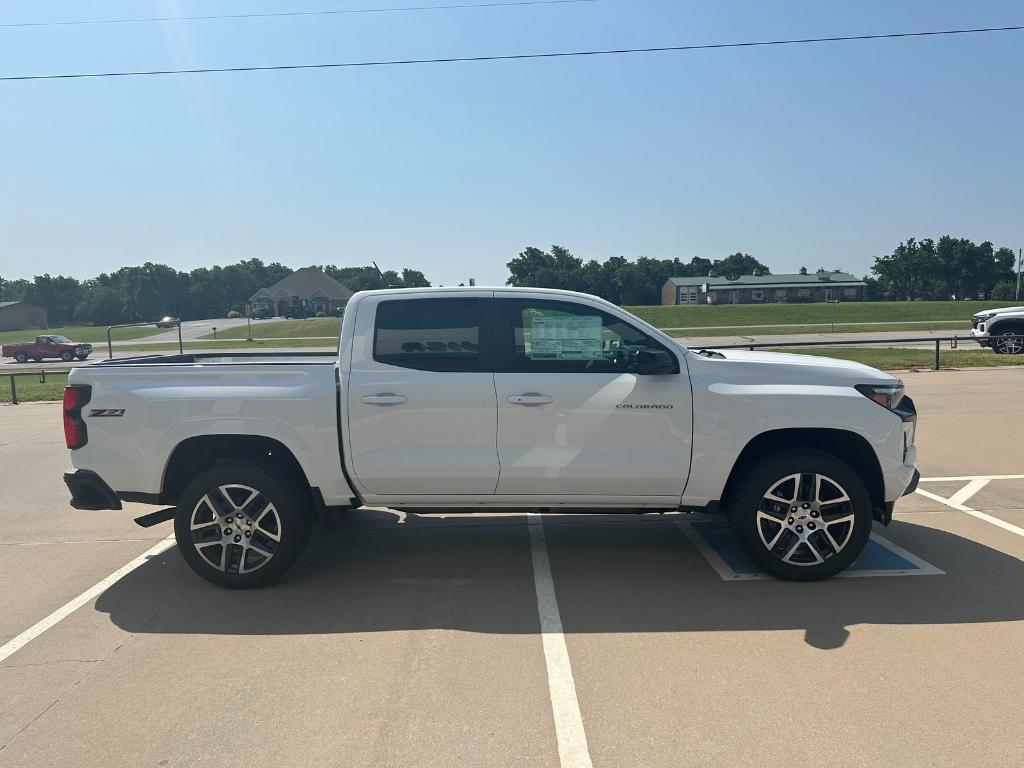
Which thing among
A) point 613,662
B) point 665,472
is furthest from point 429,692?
point 665,472

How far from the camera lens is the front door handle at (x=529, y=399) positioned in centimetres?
458

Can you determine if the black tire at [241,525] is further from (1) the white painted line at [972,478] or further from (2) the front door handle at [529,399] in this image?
(1) the white painted line at [972,478]

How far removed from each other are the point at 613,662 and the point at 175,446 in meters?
3.04

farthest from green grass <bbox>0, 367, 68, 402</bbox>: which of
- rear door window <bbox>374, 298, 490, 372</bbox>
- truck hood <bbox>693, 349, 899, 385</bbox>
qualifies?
truck hood <bbox>693, 349, 899, 385</bbox>

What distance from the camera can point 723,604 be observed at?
439 cm

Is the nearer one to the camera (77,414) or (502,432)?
(502,432)

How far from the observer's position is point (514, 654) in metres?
3.78

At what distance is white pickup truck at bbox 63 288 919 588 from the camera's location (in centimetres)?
459

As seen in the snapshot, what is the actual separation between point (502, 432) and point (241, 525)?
1.77m

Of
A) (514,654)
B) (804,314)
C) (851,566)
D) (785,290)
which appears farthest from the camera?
(785,290)

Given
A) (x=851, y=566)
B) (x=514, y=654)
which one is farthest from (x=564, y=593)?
(x=851, y=566)

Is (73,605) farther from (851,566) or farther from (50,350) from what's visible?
(50,350)

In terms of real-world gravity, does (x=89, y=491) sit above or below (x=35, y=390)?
above

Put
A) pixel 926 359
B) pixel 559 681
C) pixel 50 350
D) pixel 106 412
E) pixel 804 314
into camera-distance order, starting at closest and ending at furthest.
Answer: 1. pixel 559 681
2. pixel 106 412
3. pixel 926 359
4. pixel 50 350
5. pixel 804 314
